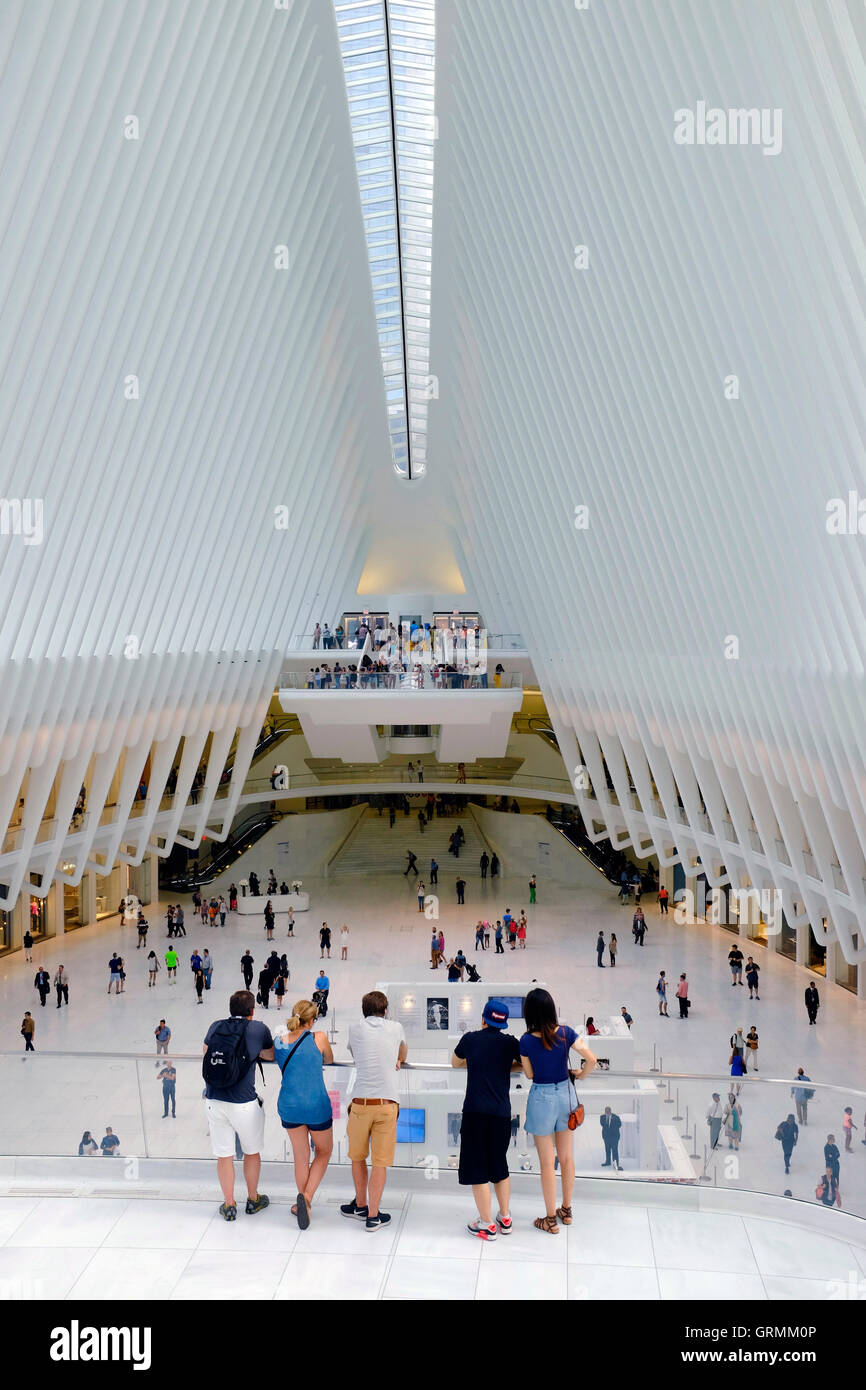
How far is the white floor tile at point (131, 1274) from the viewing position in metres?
4.37

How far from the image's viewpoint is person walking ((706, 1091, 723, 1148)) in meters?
5.86

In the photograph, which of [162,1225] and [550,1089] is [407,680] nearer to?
[550,1089]

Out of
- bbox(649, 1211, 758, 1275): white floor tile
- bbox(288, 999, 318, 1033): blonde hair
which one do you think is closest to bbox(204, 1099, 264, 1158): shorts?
bbox(288, 999, 318, 1033): blonde hair

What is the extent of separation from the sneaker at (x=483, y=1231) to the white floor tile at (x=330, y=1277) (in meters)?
0.46

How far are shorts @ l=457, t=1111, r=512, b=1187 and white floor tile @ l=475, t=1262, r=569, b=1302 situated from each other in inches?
14.1

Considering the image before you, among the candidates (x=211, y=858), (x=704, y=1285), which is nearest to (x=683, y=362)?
(x=704, y=1285)

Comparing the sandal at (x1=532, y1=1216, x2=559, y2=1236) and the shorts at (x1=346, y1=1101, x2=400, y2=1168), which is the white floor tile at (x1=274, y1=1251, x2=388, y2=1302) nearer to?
the shorts at (x1=346, y1=1101, x2=400, y2=1168)

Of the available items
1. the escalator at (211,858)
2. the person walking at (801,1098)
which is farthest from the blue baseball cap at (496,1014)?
the escalator at (211,858)

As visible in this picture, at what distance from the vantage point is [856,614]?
12469 millimetres

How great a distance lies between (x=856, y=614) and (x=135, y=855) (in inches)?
751

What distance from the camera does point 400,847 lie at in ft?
118

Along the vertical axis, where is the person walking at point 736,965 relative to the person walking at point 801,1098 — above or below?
above

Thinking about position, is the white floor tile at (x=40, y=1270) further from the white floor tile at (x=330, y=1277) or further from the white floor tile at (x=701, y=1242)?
the white floor tile at (x=701, y=1242)

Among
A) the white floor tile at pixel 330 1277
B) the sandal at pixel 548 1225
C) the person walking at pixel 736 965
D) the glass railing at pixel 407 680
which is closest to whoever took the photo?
the white floor tile at pixel 330 1277
